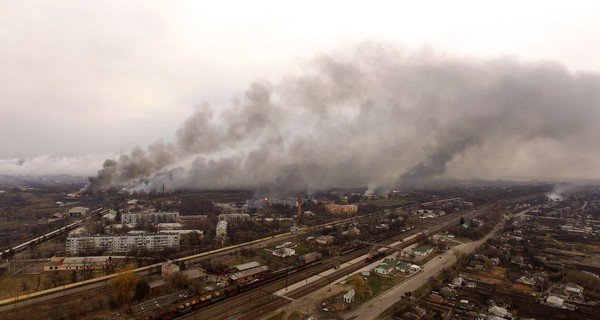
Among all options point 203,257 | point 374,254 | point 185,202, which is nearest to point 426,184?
point 185,202

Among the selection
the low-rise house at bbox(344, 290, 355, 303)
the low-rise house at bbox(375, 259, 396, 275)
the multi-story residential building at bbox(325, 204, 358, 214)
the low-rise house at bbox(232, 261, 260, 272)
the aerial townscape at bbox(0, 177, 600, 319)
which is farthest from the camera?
the multi-story residential building at bbox(325, 204, 358, 214)

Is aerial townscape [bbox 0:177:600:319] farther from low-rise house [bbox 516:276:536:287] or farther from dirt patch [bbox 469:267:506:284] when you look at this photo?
dirt patch [bbox 469:267:506:284]

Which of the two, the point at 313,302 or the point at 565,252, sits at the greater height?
the point at 313,302

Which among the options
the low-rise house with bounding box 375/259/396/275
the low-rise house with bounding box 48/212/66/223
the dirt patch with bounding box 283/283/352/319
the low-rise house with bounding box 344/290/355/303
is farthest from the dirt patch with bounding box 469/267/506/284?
the low-rise house with bounding box 48/212/66/223

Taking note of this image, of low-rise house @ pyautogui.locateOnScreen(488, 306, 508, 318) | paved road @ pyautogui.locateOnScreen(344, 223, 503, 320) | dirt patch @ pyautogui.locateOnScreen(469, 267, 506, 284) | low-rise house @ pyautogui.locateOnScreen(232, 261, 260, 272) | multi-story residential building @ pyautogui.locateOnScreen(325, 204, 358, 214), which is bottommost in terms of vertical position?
dirt patch @ pyautogui.locateOnScreen(469, 267, 506, 284)

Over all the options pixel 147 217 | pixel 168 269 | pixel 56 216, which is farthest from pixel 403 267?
pixel 56 216

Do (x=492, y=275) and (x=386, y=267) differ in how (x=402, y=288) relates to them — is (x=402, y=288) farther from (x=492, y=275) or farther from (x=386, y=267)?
(x=492, y=275)

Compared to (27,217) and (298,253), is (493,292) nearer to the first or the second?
(298,253)

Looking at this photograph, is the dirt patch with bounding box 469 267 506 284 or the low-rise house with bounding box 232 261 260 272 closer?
the dirt patch with bounding box 469 267 506 284
